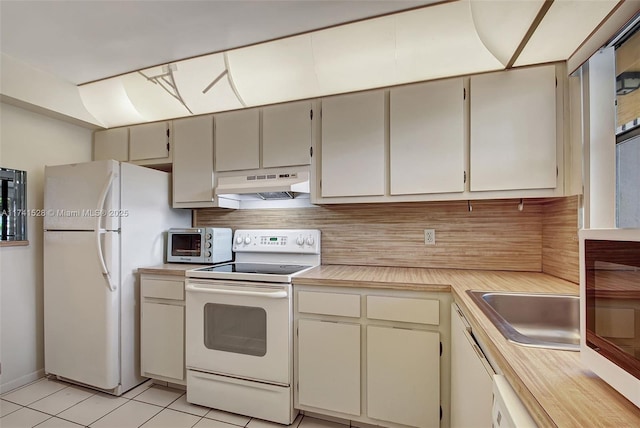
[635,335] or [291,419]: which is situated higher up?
[635,335]

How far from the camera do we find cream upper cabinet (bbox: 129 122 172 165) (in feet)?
7.98

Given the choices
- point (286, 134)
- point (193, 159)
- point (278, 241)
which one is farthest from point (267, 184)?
point (193, 159)

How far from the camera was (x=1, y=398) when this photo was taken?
2031mm

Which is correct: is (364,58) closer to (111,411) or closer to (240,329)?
(240,329)

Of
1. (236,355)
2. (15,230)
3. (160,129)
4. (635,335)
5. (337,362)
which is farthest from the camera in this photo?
(160,129)

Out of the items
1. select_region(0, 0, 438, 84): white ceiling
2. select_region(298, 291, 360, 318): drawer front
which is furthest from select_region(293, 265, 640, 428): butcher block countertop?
select_region(0, 0, 438, 84): white ceiling

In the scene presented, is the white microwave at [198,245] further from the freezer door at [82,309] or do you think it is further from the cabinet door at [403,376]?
the cabinet door at [403,376]

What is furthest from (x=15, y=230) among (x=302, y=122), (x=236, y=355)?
(x=302, y=122)

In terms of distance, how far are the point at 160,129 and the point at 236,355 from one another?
1913 mm

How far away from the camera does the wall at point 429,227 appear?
193 centimetres

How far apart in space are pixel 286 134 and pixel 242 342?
56.8 inches

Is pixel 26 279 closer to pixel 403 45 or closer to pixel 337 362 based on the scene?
pixel 337 362

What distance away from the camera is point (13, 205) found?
84.8 inches

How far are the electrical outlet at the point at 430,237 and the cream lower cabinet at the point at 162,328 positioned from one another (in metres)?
1.77
